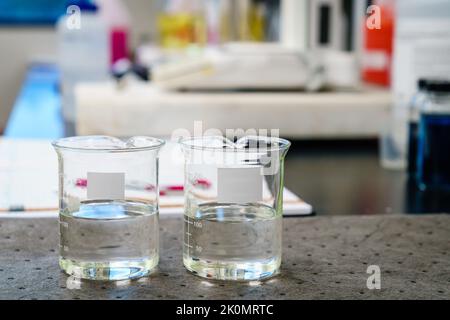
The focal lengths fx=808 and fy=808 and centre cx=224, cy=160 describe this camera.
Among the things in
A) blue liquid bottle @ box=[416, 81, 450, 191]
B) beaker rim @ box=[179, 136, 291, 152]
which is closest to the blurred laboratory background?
blue liquid bottle @ box=[416, 81, 450, 191]

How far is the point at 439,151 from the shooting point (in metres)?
1.13

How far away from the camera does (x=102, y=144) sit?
2.36 feet

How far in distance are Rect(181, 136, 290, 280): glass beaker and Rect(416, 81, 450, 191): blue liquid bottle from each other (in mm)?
499

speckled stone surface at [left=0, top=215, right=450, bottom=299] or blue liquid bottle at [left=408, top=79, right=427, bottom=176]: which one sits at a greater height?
blue liquid bottle at [left=408, top=79, right=427, bottom=176]

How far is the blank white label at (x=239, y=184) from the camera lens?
2.19ft

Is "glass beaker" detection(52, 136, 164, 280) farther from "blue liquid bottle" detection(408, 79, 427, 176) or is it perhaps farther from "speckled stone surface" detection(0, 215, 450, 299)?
"blue liquid bottle" detection(408, 79, 427, 176)

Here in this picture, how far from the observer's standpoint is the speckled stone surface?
62 centimetres

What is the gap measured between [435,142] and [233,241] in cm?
57

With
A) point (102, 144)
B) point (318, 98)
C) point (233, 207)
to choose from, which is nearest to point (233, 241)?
point (233, 207)

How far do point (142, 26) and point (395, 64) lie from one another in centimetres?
295

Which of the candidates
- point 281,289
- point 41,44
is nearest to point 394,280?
point 281,289

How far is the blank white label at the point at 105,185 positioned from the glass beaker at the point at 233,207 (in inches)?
2.2

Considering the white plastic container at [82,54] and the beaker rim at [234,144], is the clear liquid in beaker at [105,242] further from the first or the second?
the white plastic container at [82,54]

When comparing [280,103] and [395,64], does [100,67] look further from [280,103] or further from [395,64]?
[395,64]
